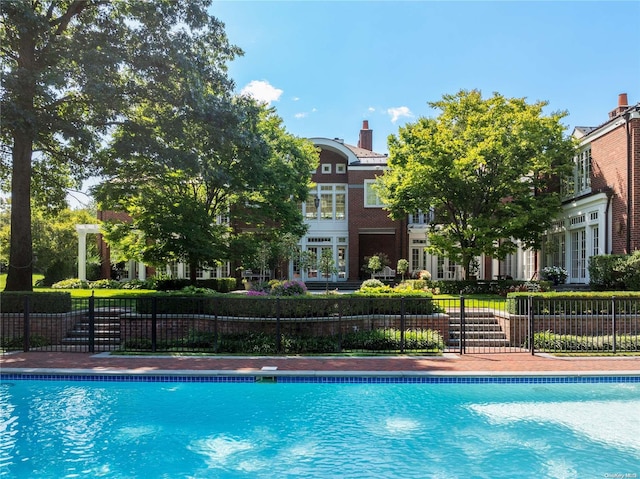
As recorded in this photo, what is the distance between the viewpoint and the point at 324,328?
1183 cm

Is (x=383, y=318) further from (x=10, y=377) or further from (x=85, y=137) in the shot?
(x=85, y=137)

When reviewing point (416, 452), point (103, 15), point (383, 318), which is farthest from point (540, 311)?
point (103, 15)

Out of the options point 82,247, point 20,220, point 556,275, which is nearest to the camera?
point 20,220

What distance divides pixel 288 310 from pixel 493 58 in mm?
9211

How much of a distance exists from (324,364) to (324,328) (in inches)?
94.4

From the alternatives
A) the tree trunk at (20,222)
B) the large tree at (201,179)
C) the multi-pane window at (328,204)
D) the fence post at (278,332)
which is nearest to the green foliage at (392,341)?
the fence post at (278,332)

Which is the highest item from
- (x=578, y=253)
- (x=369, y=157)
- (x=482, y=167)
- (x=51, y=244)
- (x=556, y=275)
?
(x=369, y=157)

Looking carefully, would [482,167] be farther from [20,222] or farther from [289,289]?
[20,222]

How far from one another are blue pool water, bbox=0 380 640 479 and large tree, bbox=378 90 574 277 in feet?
40.4

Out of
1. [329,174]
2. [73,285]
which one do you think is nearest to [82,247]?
[73,285]

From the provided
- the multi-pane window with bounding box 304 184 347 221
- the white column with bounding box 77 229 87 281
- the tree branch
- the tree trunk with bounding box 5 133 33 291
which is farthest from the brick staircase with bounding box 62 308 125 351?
the multi-pane window with bounding box 304 184 347 221

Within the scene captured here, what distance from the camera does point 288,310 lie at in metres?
11.7

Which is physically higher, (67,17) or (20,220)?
(67,17)

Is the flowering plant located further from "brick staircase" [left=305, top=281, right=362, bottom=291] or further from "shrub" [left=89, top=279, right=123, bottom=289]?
"shrub" [left=89, top=279, right=123, bottom=289]
